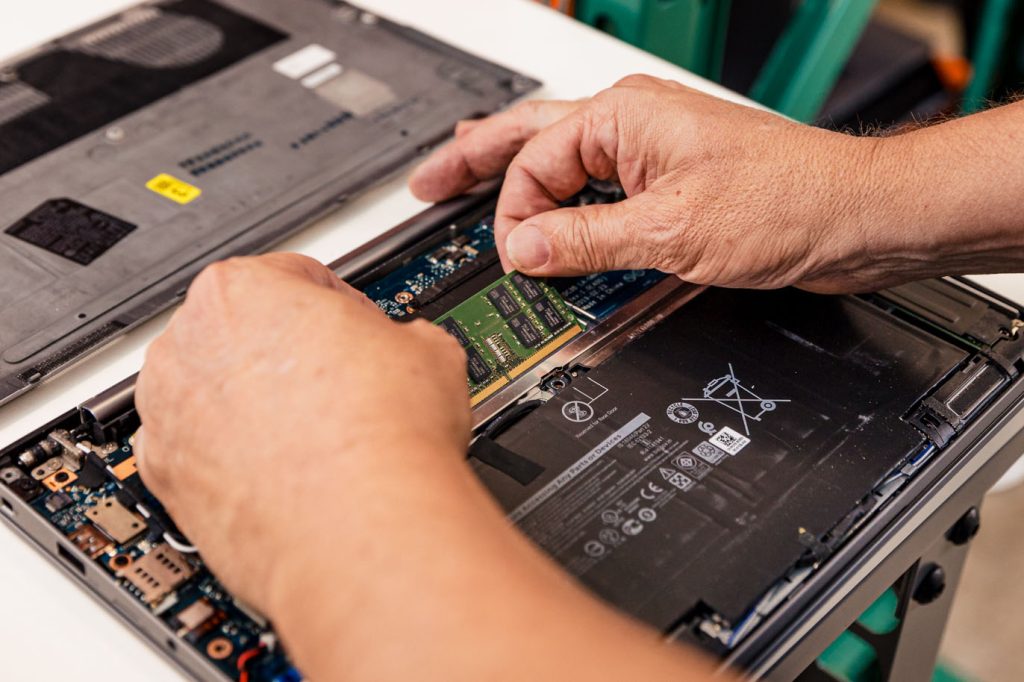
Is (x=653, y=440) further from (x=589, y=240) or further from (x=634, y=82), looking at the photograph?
(x=634, y=82)

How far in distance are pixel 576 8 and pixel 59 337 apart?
163 centimetres

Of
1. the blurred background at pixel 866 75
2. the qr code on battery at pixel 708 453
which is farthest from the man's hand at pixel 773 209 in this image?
the blurred background at pixel 866 75

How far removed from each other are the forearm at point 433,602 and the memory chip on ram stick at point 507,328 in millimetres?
432

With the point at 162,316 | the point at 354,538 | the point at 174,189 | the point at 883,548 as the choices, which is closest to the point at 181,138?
the point at 174,189

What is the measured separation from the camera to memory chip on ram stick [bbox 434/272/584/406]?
4.93 ft

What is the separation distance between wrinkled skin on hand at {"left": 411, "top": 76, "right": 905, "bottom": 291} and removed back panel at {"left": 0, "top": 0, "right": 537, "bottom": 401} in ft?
1.54

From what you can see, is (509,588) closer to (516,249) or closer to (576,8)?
(516,249)

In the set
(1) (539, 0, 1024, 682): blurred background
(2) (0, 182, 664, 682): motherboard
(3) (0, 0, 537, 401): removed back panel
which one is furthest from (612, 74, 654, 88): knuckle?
(1) (539, 0, 1024, 682): blurred background

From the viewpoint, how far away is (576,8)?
2.77 meters

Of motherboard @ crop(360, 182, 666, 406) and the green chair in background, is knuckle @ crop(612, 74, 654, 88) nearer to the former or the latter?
motherboard @ crop(360, 182, 666, 406)

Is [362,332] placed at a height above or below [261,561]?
above

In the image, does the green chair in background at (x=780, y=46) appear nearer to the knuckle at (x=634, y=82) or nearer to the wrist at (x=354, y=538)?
the knuckle at (x=634, y=82)

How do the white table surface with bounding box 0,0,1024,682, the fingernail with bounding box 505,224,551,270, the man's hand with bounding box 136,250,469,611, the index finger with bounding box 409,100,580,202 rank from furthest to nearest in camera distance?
the index finger with bounding box 409,100,580,202, the fingernail with bounding box 505,224,551,270, the white table surface with bounding box 0,0,1024,682, the man's hand with bounding box 136,250,469,611

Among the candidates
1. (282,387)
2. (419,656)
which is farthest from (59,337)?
(419,656)
